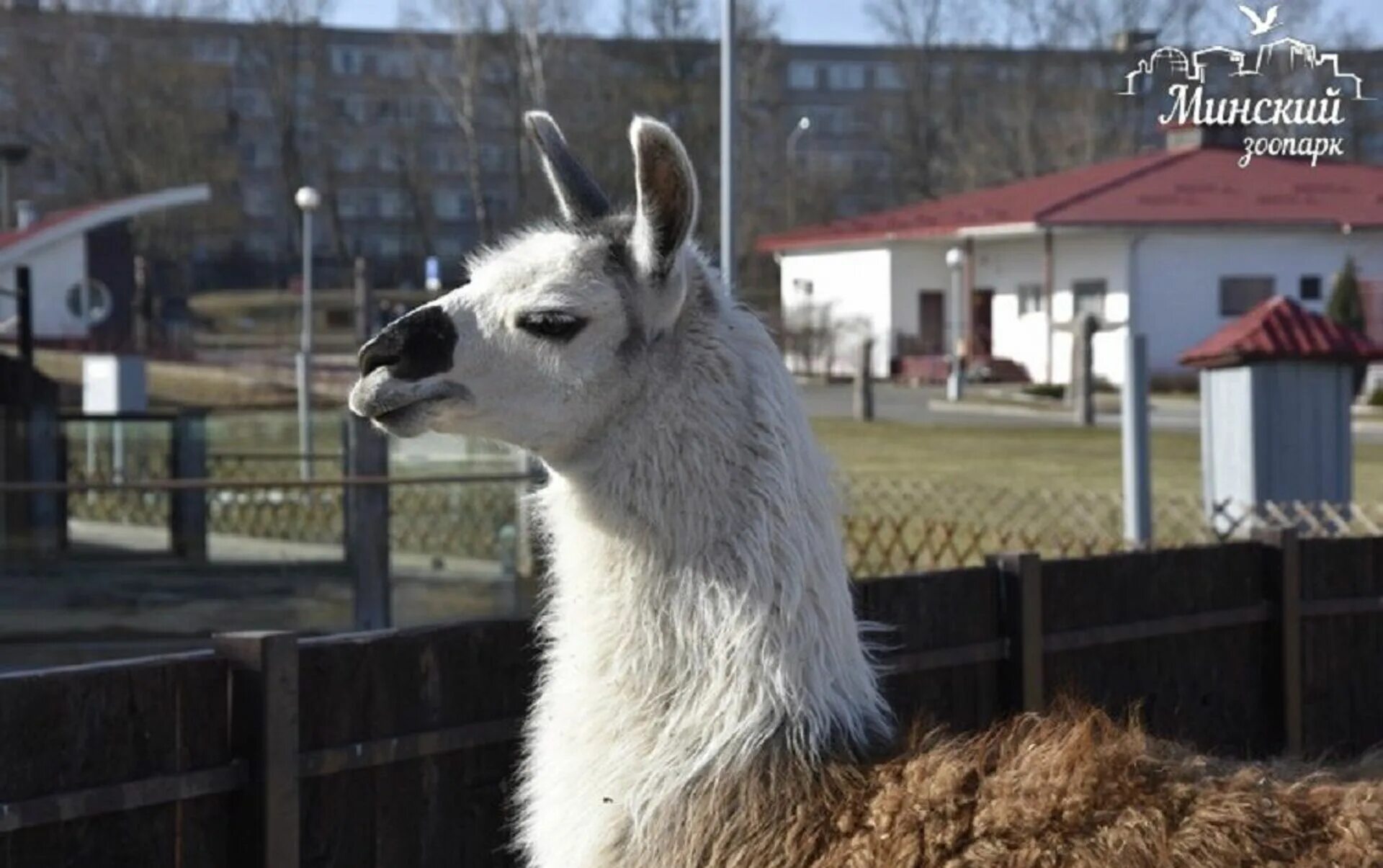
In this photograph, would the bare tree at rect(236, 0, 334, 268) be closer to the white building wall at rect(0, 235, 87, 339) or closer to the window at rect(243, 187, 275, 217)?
the window at rect(243, 187, 275, 217)

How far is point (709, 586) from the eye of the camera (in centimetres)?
408

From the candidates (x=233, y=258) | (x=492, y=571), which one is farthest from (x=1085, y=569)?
(x=233, y=258)

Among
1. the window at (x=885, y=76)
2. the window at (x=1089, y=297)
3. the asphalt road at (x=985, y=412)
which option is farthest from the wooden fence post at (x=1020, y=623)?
the window at (x=885, y=76)

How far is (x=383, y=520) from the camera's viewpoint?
13273mm

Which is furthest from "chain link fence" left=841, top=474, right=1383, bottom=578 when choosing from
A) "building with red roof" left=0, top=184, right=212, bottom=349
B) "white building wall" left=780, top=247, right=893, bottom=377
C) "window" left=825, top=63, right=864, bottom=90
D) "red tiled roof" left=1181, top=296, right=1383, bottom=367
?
"window" left=825, top=63, right=864, bottom=90

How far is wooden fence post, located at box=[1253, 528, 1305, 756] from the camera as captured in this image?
8.64 metres

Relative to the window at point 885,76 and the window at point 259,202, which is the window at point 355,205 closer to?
the window at point 259,202

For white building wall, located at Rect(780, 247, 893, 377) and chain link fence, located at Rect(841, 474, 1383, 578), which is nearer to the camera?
chain link fence, located at Rect(841, 474, 1383, 578)

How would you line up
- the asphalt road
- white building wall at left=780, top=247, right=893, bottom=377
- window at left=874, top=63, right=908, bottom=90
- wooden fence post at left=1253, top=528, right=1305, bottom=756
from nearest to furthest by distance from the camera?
wooden fence post at left=1253, top=528, right=1305, bottom=756
the asphalt road
white building wall at left=780, top=247, right=893, bottom=377
window at left=874, top=63, right=908, bottom=90

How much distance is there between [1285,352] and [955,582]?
22.5 feet

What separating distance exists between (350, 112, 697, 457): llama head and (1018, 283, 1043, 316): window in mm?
46643

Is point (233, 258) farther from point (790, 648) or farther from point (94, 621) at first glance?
point (790, 648)

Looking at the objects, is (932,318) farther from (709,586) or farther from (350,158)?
(709,586)

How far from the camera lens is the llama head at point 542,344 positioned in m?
4.12
